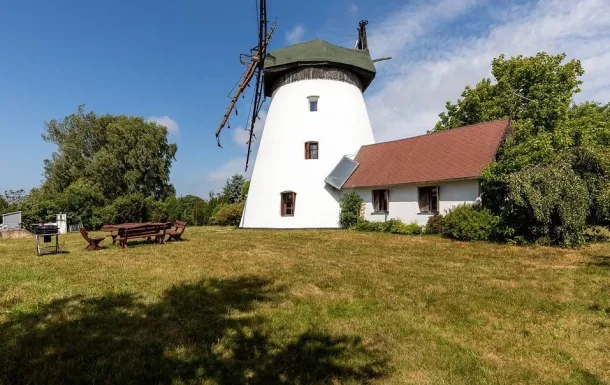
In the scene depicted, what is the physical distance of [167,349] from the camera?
3949 mm

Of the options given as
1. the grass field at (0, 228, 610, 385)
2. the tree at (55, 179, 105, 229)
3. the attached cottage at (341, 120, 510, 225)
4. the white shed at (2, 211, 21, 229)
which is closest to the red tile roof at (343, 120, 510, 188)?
the attached cottage at (341, 120, 510, 225)

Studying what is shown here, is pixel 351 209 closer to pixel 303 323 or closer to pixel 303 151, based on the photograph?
pixel 303 151

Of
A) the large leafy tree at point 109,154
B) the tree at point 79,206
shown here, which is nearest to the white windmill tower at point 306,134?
the tree at point 79,206

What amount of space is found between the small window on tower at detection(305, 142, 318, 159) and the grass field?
13.1 meters

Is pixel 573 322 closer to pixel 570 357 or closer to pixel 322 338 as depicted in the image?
pixel 570 357

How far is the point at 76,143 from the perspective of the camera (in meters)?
37.1

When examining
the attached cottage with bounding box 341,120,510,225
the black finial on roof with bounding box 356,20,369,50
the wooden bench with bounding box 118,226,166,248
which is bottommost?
the wooden bench with bounding box 118,226,166,248

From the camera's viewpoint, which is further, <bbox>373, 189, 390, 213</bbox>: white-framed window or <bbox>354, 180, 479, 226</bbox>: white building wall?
Answer: <bbox>373, 189, 390, 213</bbox>: white-framed window

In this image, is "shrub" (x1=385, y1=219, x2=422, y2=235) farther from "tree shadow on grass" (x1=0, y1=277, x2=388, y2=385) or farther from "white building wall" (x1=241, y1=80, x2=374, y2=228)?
"tree shadow on grass" (x1=0, y1=277, x2=388, y2=385)

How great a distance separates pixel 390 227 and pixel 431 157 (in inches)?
166

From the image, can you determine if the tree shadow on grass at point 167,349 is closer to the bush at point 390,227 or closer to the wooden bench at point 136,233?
the wooden bench at point 136,233

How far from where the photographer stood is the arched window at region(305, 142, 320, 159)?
21297 mm

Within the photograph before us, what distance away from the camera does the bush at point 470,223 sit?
13.5 m

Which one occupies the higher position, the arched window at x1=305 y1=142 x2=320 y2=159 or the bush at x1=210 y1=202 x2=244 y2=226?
the arched window at x1=305 y1=142 x2=320 y2=159
